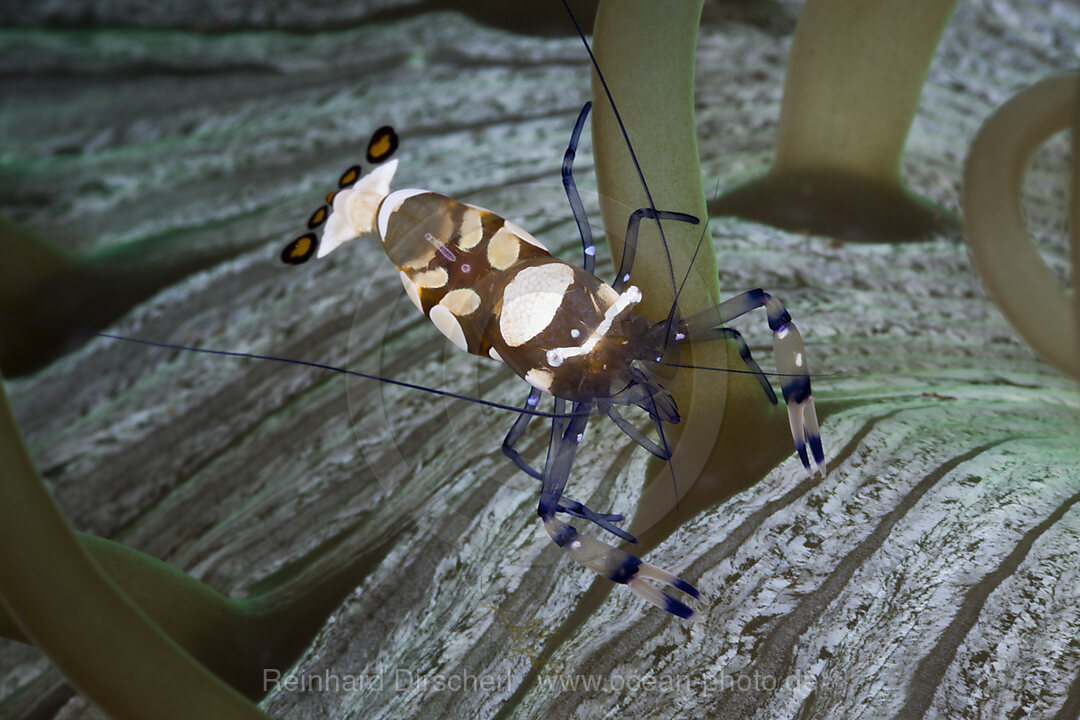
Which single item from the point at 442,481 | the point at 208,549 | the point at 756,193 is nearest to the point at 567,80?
the point at 756,193

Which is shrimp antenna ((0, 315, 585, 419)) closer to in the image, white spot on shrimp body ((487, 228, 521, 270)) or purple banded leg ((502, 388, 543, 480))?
purple banded leg ((502, 388, 543, 480))

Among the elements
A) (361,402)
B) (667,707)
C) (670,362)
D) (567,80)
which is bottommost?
(667,707)

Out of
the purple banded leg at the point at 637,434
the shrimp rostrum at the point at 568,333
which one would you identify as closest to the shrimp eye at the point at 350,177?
the shrimp rostrum at the point at 568,333

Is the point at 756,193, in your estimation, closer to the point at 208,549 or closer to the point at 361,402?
the point at 361,402

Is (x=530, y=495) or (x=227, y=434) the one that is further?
(x=227, y=434)

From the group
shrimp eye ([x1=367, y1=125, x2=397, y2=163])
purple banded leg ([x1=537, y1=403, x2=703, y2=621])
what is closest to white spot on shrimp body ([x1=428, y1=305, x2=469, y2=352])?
purple banded leg ([x1=537, y1=403, x2=703, y2=621])

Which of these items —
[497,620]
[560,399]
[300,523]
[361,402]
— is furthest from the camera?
[361,402]
